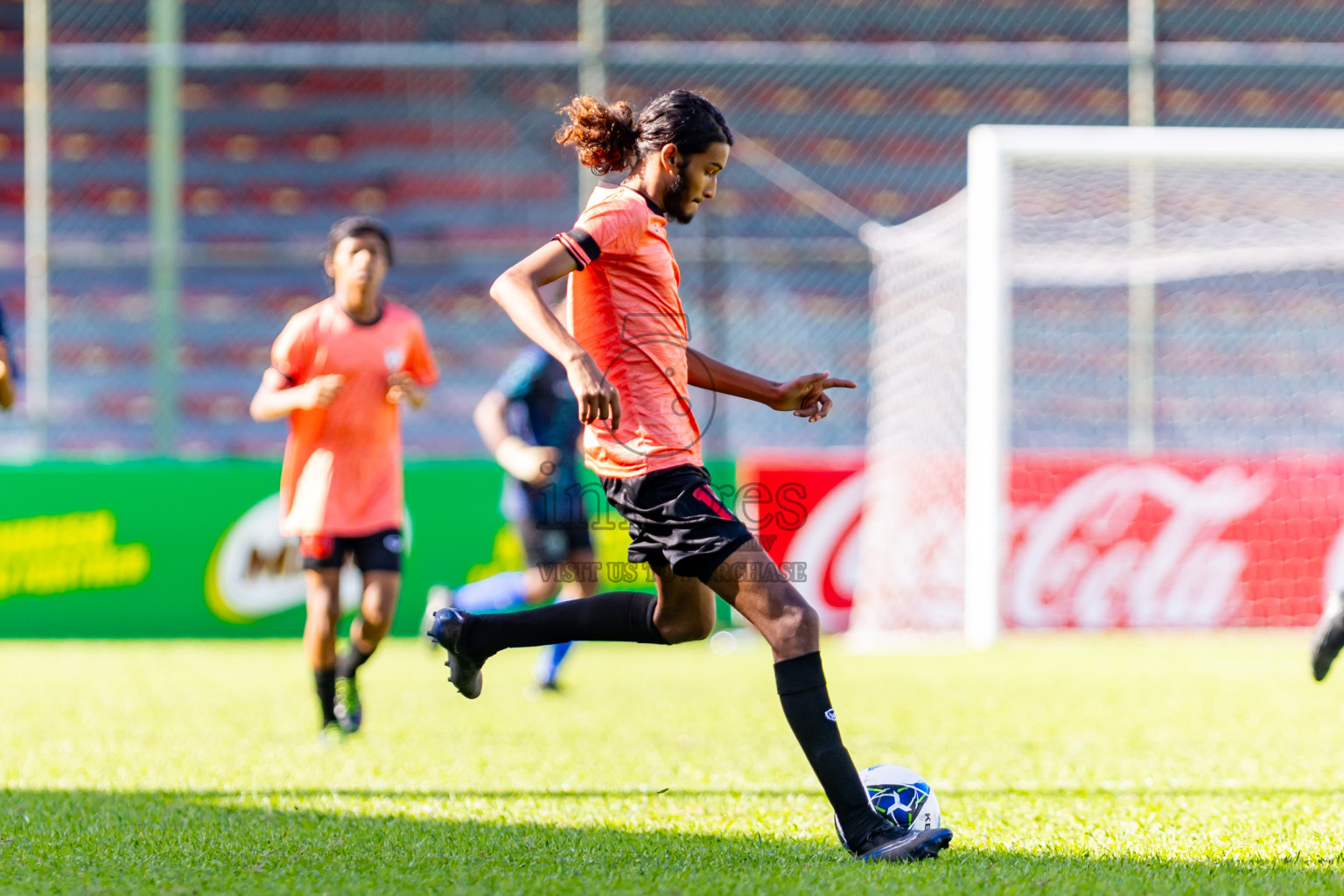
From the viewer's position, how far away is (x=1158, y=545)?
1015 cm

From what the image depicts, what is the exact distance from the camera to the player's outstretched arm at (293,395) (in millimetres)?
5297

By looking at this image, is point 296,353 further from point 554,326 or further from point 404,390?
point 554,326


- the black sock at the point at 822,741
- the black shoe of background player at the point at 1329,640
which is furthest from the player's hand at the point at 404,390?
the black shoe of background player at the point at 1329,640

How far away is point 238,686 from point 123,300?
574 centimetres

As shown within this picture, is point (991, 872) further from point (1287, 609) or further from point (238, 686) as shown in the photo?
point (1287, 609)

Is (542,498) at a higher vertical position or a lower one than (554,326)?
lower

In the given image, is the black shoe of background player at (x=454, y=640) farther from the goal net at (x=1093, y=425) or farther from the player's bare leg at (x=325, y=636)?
the goal net at (x=1093, y=425)

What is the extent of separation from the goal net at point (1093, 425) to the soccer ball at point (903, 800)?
574 centimetres

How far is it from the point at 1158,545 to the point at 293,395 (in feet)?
22.0

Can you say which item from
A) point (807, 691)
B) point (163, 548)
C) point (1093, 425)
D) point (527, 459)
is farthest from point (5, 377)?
point (1093, 425)

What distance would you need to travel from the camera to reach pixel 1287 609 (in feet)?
33.3

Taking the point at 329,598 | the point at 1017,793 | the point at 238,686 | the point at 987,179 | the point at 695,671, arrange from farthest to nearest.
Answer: the point at 987,179, the point at 695,671, the point at 238,686, the point at 329,598, the point at 1017,793

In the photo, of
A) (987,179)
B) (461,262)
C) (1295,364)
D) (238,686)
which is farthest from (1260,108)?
(238,686)

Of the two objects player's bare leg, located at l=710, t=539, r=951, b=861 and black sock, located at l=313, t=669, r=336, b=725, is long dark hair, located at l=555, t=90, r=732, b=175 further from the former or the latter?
black sock, located at l=313, t=669, r=336, b=725
